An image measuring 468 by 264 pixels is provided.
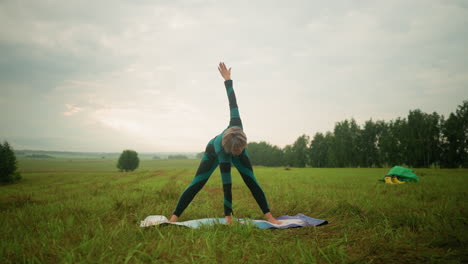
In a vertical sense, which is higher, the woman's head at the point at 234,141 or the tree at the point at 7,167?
the woman's head at the point at 234,141

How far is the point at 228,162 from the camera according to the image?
382 cm

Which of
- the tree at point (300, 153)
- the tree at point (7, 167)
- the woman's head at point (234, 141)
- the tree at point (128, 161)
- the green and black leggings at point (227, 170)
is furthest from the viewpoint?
the tree at point (300, 153)

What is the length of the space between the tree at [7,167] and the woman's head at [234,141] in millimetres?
48435

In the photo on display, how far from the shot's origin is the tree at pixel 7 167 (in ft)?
112

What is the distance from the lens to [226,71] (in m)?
4.21

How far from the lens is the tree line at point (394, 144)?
45.6 metres

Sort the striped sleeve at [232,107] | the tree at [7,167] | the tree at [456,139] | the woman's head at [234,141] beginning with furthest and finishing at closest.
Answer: the tree at [456,139]
the tree at [7,167]
the striped sleeve at [232,107]
the woman's head at [234,141]

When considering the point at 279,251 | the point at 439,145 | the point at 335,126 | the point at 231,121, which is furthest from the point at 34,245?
the point at 335,126

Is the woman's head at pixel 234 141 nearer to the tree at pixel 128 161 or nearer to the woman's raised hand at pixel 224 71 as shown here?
the woman's raised hand at pixel 224 71

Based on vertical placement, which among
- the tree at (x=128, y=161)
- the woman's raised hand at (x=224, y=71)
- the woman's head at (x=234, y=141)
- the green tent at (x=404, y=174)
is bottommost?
the tree at (x=128, y=161)

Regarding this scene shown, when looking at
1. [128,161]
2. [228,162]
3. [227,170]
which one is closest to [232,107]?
[228,162]

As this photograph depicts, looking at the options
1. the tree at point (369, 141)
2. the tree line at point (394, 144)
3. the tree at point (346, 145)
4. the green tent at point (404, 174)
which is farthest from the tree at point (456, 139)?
the green tent at point (404, 174)

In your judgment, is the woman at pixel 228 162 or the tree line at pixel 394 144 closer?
the woman at pixel 228 162

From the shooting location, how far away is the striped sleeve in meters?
3.98
